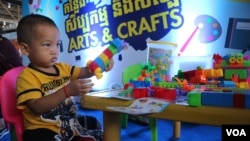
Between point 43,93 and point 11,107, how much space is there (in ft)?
0.43

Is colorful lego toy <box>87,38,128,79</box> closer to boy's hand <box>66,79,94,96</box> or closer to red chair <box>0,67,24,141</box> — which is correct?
boy's hand <box>66,79,94,96</box>

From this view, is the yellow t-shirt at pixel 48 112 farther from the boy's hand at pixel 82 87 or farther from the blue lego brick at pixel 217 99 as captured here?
the blue lego brick at pixel 217 99

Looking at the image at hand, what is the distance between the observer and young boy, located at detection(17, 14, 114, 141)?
32.3 inches

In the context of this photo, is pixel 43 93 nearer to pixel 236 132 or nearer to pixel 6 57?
pixel 236 132

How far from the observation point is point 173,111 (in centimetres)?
57

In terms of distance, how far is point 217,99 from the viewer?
569mm

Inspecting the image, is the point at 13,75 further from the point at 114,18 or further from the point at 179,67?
the point at 114,18

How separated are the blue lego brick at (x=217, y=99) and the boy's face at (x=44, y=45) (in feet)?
1.78

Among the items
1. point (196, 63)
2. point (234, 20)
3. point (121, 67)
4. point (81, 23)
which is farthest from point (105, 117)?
point (81, 23)

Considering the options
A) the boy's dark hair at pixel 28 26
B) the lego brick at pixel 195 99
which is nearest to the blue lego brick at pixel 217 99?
the lego brick at pixel 195 99

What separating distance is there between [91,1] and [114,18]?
38 centimetres

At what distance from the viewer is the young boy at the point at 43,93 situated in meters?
0.82

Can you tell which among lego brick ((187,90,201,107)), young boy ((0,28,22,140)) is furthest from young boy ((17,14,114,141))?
young boy ((0,28,22,140))

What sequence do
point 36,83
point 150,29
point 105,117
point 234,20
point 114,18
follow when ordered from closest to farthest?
1. point 105,117
2. point 36,83
3. point 234,20
4. point 150,29
5. point 114,18
